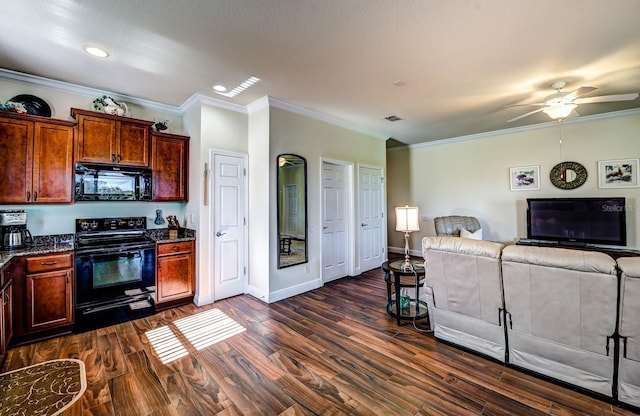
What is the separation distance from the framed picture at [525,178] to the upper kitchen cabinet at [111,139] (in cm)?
634

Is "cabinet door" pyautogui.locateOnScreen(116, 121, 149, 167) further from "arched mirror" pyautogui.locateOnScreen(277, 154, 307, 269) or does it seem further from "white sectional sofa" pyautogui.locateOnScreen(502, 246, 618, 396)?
"white sectional sofa" pyautogui.locateOnScreen(502, 246, 618, 396)

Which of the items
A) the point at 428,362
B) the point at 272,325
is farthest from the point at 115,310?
the point at 428,362

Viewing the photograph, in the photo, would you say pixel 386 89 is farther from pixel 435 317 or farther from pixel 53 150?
pixel 53 150

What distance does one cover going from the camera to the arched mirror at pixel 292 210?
400cm

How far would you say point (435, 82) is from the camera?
327 cm

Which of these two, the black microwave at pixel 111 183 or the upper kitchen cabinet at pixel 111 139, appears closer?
the upper kitchen cabinet at pixel 111 139

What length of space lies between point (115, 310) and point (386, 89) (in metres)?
4.19

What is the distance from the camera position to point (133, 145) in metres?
3.56

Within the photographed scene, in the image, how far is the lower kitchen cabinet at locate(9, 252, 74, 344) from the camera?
8.73ft

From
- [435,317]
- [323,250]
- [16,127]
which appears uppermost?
[16,127]

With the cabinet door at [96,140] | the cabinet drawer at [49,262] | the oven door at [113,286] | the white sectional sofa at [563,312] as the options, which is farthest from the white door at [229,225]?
the white sectional sofa at [563,312]

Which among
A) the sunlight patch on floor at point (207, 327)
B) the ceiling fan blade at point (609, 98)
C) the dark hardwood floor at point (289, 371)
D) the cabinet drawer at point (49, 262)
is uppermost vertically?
the ceiling fan blade at point (609, 98)

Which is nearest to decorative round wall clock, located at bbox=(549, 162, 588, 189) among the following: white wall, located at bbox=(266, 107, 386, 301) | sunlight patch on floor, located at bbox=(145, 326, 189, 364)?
white wall, located at bbox=(266, 107, 386, 301)

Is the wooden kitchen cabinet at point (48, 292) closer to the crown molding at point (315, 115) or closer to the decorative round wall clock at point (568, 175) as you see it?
the crown molding at point (315, 115)
